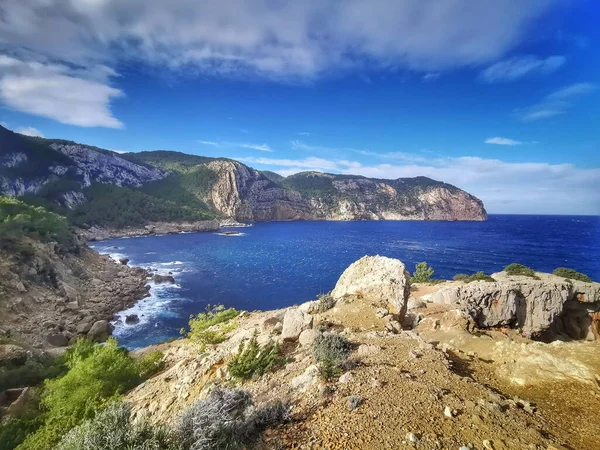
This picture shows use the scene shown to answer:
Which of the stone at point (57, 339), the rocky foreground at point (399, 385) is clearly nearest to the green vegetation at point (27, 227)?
the stone at point (57, 339)

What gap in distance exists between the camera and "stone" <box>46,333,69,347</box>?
25.6 meters

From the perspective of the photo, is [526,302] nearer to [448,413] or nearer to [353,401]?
[448,413]

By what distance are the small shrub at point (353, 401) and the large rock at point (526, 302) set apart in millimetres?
15688

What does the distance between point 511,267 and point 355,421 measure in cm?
3191

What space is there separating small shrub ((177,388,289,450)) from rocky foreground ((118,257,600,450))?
290mm

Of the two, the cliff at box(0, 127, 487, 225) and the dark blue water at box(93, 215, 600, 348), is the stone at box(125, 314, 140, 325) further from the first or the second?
the cliff at box(0, 127, 487, 225)

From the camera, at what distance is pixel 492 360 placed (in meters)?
11.4

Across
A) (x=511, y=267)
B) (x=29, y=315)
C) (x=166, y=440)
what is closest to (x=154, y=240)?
(x=29, y=315)

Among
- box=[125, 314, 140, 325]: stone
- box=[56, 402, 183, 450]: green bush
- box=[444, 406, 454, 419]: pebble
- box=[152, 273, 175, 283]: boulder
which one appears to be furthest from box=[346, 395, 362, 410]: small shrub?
box=[152, 273, 175, 283]: boulder

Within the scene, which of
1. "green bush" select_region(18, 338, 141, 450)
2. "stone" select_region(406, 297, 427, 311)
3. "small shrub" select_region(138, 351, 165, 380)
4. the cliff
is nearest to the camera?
"green bush" select_region(18, 338, 141, 450)

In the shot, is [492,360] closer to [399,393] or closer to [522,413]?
[522,413]

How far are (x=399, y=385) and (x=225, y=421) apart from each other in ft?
14.4

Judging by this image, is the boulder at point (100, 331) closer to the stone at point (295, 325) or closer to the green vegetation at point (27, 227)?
the green vegetation at point (27, 227)

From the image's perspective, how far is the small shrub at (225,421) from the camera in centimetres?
529
